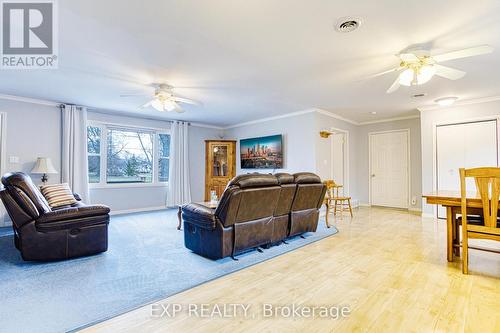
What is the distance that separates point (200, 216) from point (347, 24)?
2436mm

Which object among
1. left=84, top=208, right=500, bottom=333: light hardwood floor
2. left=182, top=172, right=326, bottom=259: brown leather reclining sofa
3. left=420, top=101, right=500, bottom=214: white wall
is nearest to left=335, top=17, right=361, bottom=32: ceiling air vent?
left=182, top=172, right=326, bottom=259: brown leather reclining sofa

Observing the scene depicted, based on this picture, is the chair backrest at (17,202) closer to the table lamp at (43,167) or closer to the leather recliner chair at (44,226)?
the leather recliner chair at (44,226)

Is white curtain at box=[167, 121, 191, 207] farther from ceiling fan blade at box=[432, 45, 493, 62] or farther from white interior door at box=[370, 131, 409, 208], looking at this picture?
ceiling fan blade at box=[432, 45, 493, 62]

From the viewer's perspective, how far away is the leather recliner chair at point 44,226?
8.79ft

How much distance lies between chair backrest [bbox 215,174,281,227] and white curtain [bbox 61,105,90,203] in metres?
4.06

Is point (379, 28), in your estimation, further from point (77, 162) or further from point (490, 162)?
point (77, 162)

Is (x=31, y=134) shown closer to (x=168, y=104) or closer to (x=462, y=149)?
(x=168, y=104)

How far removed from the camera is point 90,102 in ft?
16.5

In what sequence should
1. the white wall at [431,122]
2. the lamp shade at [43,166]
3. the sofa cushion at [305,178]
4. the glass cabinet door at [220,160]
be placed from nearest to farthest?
the sofa cushion at [305,178], the lamp shade at [43,166], the white wall at [431,122], the glass cabinet door at [220,160]

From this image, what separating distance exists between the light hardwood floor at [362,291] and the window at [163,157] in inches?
186

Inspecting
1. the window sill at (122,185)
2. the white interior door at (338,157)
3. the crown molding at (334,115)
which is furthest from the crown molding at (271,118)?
the window sill at (122,185)

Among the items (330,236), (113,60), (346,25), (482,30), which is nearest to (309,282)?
(330,236)

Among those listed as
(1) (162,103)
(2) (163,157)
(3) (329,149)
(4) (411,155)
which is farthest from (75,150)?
(4) (411,155)

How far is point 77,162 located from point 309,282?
205 inches
